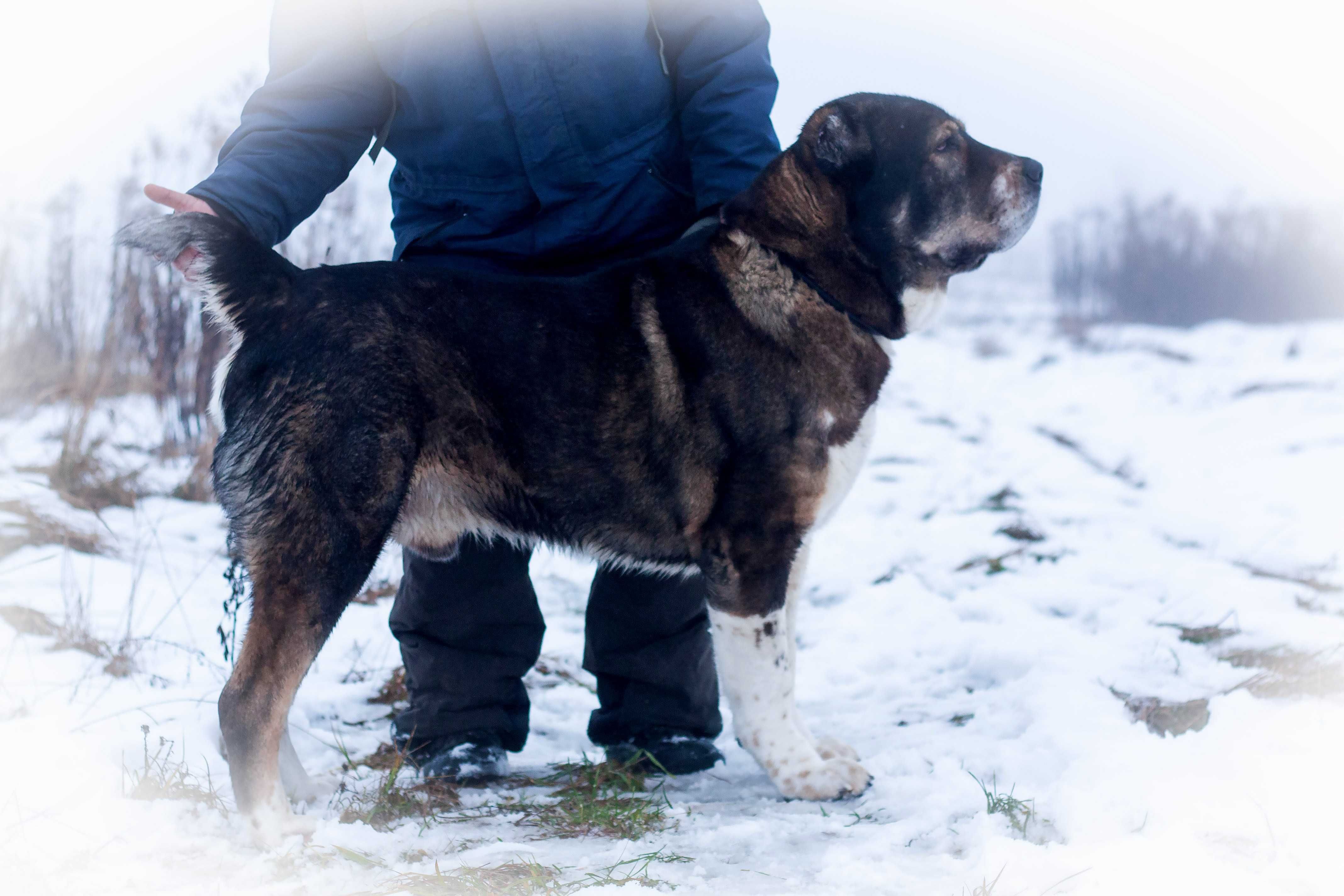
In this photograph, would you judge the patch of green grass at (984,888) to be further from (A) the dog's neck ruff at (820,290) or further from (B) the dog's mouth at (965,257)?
(B) the dog's mouth at (965,257)

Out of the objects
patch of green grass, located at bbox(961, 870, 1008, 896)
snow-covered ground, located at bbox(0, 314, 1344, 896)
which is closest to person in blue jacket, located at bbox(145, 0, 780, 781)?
snow-covered ground, located at bbox(0, 314, 1344, 896)

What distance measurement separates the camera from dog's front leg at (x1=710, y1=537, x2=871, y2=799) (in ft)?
8.21

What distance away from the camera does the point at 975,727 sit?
277 centimetres

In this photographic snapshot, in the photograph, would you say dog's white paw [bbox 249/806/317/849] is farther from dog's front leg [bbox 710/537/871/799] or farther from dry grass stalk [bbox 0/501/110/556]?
dry grass stalk [bbox 0/501/110/556]

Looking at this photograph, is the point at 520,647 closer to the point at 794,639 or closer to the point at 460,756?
the point at 460,756

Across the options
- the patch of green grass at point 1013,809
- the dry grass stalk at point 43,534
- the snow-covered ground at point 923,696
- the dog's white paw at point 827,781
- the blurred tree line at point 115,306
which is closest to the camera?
the snow-covered ground at point 923,696

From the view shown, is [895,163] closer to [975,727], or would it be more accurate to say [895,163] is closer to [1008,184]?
[1008,184]

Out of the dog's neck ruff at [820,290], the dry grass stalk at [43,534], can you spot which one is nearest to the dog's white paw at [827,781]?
the dog's neck ruff at [820,290]

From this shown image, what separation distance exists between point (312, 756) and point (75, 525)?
78.2 inches

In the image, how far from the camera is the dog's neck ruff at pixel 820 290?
258cm

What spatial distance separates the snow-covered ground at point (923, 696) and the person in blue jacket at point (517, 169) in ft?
0.79

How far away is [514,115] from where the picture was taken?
272cm

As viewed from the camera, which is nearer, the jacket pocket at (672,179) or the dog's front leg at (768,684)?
the dog's front leg at (768,684)

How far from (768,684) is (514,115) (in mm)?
1643
